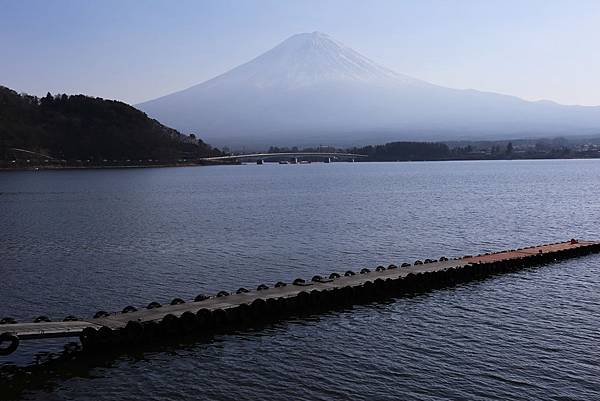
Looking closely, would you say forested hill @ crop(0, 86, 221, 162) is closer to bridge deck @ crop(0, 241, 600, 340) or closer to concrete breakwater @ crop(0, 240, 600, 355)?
bridge deck @ crop(0, 241, 600, 340)

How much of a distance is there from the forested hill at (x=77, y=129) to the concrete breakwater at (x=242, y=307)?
13555cm

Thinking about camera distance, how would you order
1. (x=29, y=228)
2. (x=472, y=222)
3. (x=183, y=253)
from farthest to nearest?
1. (x=472, y=222)
2. (x=29, y=228)
3. (x=183, y=253)

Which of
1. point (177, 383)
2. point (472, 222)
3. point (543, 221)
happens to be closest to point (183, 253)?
point (177, 383)

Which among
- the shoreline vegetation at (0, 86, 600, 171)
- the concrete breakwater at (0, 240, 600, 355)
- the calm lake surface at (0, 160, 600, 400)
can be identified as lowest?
the calm lake surface at (0, 160, 600, 400)

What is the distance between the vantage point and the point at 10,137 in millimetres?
145250

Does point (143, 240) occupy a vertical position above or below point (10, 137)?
below

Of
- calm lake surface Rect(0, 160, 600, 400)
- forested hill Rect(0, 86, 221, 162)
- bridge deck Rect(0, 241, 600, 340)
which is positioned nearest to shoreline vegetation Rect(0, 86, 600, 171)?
forested hill Rect(0, 86, 221, 162)

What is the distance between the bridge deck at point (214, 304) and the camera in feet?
47.1

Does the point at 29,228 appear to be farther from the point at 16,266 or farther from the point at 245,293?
the point at 245,293

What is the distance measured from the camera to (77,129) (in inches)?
6186

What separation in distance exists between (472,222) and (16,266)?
28.7 meters

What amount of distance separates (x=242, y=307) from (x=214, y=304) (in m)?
0.80

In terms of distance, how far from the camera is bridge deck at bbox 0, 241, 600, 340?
1435 centimetres

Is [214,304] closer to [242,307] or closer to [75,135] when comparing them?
[242,307]
